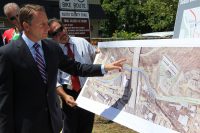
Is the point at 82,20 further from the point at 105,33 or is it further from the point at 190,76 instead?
the point at 105,33

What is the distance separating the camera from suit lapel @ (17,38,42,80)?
305 centimetres

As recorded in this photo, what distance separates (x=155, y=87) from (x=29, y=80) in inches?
38.1

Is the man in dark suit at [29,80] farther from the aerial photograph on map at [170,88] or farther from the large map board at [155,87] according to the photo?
the aerial photograph on map at [170,88]

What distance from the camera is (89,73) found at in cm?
361

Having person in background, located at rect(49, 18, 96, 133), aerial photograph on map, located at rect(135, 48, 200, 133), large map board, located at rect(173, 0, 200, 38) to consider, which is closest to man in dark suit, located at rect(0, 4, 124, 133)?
aerial photograph on map, located at rect(135, 48, 200, 133)

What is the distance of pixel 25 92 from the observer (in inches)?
121

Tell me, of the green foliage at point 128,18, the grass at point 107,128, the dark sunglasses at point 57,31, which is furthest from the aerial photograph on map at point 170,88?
the green foliage at point 128,18

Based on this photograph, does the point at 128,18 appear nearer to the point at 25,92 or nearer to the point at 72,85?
the point at 72,85

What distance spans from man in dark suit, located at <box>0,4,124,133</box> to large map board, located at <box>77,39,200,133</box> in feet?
0.71

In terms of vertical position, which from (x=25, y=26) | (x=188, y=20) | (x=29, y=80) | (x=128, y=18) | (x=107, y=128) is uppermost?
(x=25, y=26)

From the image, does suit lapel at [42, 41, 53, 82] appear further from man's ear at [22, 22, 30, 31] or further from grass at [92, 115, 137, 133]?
grass at [92, 115, 137, 133]

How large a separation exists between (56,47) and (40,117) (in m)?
0.65

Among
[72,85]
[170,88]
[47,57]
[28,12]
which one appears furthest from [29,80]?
[72,85]

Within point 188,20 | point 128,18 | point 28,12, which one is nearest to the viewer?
point 28,12
